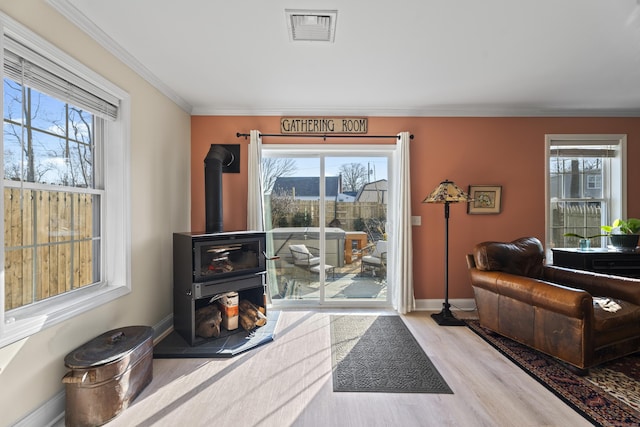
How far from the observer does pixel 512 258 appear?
292 centimetres

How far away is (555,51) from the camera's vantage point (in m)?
2.30

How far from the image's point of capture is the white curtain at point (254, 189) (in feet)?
11.4

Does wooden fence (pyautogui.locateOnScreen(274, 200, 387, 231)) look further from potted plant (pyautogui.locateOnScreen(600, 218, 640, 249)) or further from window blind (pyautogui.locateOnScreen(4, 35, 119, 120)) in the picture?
potted plant (pyautogui.locateOnScreen(600, 218, 640, 249))

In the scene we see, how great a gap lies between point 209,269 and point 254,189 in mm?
1150

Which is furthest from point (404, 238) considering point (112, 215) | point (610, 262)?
point (112, 215)

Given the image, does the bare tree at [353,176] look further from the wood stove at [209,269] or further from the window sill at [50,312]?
the window sill at [50,312]

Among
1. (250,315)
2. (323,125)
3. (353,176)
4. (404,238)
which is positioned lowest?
(250,315)

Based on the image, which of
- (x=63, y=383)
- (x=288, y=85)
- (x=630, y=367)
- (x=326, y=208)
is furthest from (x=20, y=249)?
(x=630, y=367)

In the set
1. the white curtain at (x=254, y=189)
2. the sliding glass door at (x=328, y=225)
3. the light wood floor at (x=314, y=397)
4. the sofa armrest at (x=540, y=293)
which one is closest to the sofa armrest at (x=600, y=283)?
the sofa armrest at (x=540, y=293)

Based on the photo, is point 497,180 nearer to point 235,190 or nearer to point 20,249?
point 235,190

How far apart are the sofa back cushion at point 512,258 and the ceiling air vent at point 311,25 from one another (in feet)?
8.29

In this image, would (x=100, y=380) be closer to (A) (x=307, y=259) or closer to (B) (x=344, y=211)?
(A) (x=307, y=259)

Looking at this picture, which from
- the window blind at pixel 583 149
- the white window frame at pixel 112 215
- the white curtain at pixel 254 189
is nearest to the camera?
the white window frame at pixel 112 215

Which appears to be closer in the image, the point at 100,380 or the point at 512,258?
the point at 100,380
